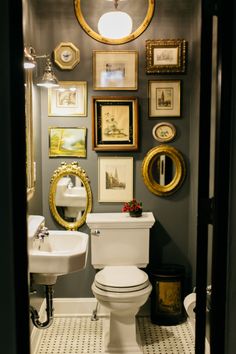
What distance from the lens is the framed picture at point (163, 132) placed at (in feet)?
11.8

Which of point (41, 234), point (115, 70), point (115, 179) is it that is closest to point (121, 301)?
point (41, 234)

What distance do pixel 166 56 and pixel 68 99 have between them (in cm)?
85

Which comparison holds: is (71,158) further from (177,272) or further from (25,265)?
(25,265)

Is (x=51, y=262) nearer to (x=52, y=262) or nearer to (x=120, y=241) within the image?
(x=52, y=262)

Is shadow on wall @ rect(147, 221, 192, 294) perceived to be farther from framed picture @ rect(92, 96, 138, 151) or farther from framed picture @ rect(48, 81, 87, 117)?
framed picture @ rect(48, 81, 87, 117)

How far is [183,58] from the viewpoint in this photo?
3.54 meters

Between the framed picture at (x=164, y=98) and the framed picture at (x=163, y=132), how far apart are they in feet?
Result: 0.32

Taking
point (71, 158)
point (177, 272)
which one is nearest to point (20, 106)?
point (71, 158)

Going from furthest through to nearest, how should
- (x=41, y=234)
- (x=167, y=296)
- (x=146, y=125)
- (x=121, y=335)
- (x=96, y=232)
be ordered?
1. (x=146, y=125)
2. (x=167, y=296)
3. (x=96, y=232)
4. (x=121, y=335)
5. (x=41, y=234)

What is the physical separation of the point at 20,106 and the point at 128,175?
231cm

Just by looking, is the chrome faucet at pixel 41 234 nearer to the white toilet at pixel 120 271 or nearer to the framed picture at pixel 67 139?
the white toilet at pixel 120 271

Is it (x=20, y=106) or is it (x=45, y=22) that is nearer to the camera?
(x=20, y=106)

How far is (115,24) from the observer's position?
3346 millimetres

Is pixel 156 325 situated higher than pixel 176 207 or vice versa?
pixel 176 207
